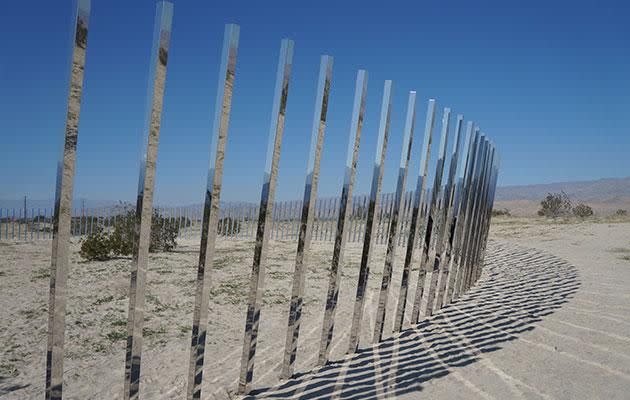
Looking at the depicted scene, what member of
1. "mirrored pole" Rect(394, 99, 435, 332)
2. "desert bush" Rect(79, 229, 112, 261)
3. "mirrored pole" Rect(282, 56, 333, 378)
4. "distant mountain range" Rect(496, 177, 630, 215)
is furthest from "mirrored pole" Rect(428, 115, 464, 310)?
"distant mountain range" Rect(496, 177, 630, 215)

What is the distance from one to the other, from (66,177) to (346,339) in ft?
9.93

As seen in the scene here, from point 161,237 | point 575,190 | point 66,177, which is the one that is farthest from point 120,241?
point 575,190

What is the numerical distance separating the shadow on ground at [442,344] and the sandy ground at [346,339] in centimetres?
1

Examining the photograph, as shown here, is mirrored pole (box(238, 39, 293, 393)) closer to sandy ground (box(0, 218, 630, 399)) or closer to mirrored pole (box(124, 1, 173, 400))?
sandy ground (box(0, 218, 630, 399))

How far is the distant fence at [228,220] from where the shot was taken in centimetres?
1588

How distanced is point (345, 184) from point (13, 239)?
15.9 m

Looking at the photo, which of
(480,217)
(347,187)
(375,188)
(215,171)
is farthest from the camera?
(480,217)

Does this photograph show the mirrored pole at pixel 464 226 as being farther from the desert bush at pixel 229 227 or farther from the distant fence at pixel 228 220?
the desert bush at pixel 229 227

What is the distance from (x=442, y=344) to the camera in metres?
4.10

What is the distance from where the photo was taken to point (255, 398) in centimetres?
300

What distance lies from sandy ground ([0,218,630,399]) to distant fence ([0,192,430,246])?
7605 mm

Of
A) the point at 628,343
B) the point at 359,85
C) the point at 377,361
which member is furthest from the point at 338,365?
the point at 628,343

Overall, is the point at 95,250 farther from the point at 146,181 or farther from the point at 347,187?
the point at 146,181

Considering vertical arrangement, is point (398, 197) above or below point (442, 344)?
above
